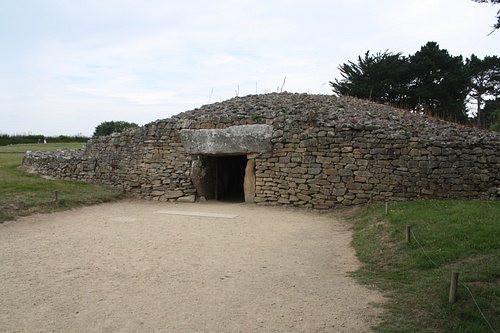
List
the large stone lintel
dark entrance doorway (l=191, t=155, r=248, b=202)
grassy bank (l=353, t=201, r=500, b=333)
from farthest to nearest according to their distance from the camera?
dark entrance doorway (l=191, t=155, r=248, b=202) → the large stone lintel → grassy bank (l=353, t=201, r=500, b=333)

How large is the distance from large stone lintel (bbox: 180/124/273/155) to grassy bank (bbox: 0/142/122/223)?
2.95 m

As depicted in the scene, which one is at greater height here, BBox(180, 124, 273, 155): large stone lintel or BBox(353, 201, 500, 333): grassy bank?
BBox(180, 124, 273, 155): large stone lintel

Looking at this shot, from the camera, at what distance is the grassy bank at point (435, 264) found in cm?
397

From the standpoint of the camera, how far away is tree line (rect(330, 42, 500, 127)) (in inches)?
865

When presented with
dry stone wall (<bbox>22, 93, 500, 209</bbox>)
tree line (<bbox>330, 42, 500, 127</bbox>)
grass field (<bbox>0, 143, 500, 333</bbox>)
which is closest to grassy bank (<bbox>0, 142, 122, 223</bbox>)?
grass field (<bbox>0, 143, 500, 333</bbox>)

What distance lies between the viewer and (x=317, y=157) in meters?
10.9

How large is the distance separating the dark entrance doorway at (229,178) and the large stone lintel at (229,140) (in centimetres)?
146

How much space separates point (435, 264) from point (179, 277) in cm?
337

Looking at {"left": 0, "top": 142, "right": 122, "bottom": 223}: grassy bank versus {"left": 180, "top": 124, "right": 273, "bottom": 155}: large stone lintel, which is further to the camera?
{"left": 180, "top": 124, "right": 273, "bottom": 155}: large stone lintel

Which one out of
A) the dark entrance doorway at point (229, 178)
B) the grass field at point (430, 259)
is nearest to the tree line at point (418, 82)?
the dark entrance doorway at point (229, 178)

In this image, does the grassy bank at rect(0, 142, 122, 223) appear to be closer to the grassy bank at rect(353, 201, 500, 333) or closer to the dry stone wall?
the dry stone wall

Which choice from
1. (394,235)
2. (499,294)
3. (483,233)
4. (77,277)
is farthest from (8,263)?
(483,233)

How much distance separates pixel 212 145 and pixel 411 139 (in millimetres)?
5447

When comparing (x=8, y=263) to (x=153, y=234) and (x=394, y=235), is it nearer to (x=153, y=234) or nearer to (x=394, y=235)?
(x=153, y=234)
